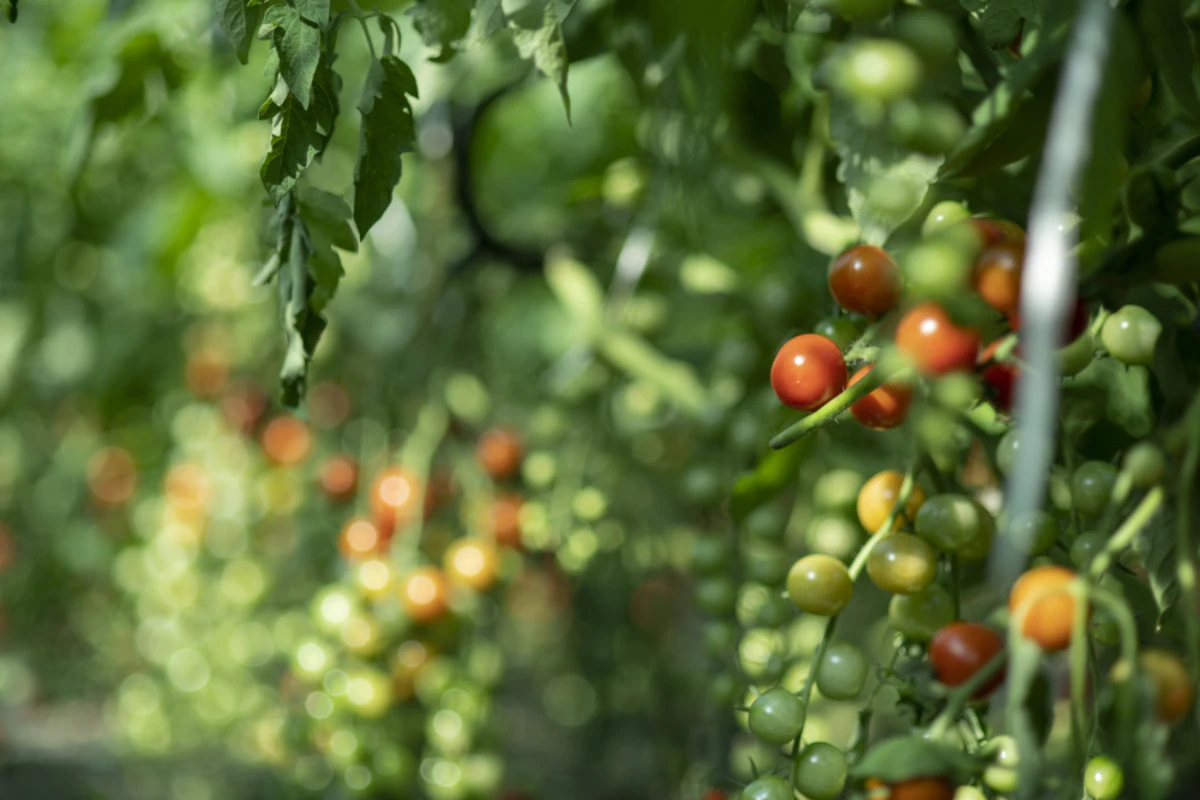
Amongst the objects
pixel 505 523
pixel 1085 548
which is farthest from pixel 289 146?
pixel 505 523

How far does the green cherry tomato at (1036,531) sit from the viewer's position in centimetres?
A: 33

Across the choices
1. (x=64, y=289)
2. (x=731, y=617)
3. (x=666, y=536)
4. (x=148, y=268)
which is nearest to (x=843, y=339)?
(x=731, y=617)

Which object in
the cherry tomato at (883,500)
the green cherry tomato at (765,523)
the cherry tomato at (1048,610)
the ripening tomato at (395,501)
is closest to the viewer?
the cherry tomato at (1048,610)

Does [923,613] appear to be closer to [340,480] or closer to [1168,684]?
[1168,684]

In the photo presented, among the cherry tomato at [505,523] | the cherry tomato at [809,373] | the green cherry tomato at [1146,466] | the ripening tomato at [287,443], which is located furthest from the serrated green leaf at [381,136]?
the ripening tomato at [287,443]

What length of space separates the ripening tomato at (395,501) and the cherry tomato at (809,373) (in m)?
0.41

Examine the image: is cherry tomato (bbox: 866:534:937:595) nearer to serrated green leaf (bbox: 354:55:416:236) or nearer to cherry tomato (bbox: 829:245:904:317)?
cherry tomato (bbox: 829:245:904:317)

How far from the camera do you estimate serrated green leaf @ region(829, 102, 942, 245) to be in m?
0.40

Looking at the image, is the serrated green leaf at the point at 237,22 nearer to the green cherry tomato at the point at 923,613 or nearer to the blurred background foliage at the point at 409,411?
the blurred background foliage at the point at 409,411

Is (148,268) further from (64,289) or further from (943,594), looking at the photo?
(943,594)

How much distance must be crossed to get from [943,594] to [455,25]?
0.27m

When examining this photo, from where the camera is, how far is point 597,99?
108 cm

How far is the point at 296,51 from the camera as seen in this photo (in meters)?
0.34

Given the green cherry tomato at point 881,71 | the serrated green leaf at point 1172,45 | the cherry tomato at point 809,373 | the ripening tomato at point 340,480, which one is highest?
the serrated green leaf at point 1172,45
